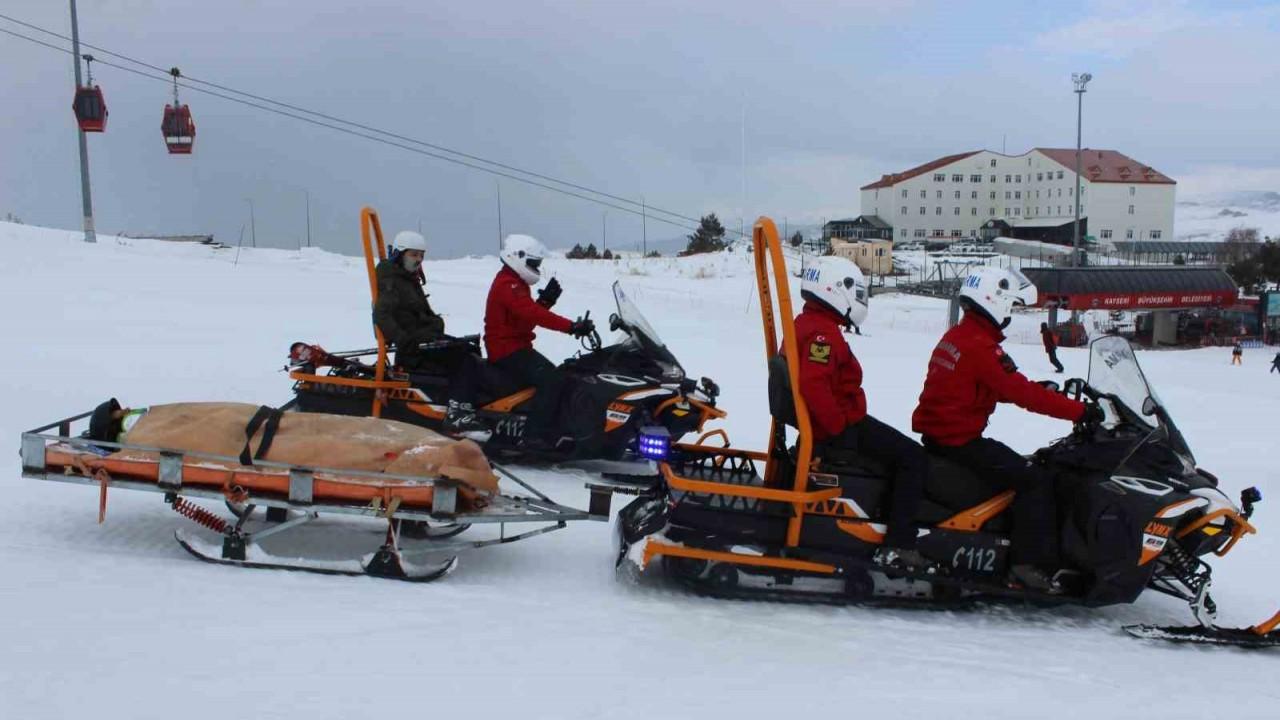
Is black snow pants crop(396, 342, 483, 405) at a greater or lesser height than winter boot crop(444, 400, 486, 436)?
greater

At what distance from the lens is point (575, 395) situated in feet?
26.3

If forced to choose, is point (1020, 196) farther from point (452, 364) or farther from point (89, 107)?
point (452, 364)

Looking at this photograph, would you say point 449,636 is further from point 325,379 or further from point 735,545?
point 325,379

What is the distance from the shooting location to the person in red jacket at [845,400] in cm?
506

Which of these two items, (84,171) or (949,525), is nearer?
(949,525)

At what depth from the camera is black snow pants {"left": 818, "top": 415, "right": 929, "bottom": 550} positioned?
17.1 feet

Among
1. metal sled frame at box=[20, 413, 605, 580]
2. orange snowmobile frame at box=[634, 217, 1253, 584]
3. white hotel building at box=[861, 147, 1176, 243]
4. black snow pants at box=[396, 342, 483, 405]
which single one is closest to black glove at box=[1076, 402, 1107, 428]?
orange snowmobile frame at box=[634, 217, 1253, 584]

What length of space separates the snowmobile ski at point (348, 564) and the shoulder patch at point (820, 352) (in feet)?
7.10

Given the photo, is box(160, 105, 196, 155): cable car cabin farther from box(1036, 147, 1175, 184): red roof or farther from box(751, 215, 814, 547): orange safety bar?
box(1036, 147, 1175, 184): red roof

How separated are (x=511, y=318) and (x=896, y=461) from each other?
387 cm

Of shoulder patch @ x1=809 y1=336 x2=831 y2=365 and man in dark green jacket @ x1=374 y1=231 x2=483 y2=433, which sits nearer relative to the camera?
shoulder patch @ x1=809 y1=336 x2=831 y2=365

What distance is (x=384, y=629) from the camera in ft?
14.3

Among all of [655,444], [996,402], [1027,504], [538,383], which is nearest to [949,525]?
[1027,504]

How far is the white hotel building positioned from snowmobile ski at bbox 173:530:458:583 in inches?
2374
